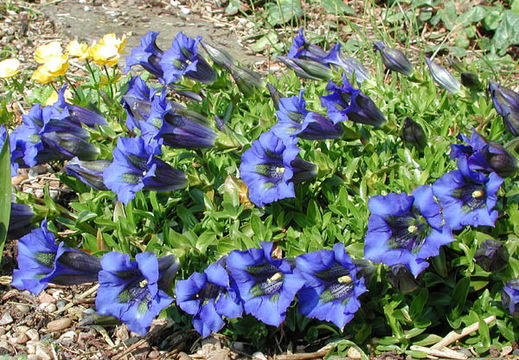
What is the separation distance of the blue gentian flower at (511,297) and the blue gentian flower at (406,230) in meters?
0.40

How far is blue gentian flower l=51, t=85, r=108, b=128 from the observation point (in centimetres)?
328

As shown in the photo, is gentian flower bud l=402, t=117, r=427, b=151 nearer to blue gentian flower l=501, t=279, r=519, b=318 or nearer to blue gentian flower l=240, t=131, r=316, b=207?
blue gentian flower l=240, t=131, r=316, b=207

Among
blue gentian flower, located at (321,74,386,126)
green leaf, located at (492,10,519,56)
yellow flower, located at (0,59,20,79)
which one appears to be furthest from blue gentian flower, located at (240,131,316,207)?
green leaf, located at (492,10,519,56)

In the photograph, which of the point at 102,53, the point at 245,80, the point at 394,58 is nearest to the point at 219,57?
the point at 245,80

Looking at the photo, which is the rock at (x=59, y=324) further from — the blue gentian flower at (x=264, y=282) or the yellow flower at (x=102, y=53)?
the yellow flower at (x=102, y=53)

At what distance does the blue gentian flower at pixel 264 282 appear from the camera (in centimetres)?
241

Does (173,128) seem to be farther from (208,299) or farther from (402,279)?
(402,279)

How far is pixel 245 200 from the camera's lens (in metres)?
3.09

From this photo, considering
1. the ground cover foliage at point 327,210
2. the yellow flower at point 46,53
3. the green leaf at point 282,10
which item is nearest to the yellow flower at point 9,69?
the yellow flower at point 46,53

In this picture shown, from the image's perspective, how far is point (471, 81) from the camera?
3273 mm

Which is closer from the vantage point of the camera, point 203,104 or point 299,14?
point 203,104

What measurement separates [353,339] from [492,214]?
0.86 m

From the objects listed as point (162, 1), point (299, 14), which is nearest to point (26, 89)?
point (162, 1)

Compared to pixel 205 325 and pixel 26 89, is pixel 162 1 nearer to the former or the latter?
pixel 26 89
